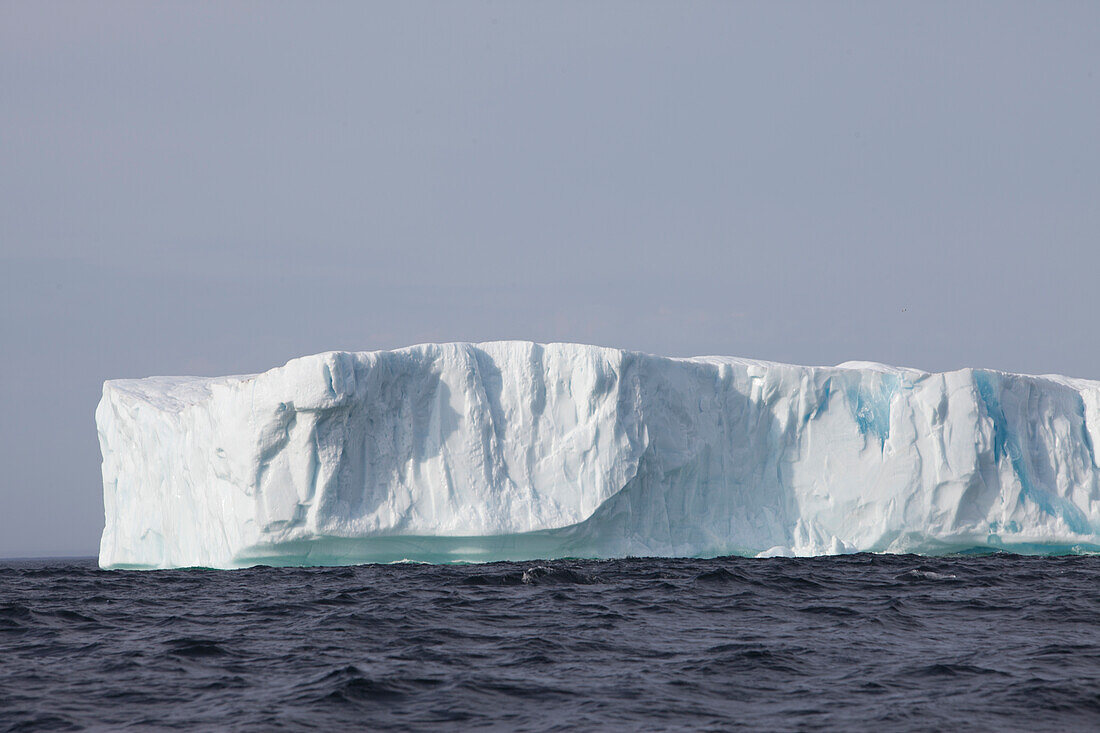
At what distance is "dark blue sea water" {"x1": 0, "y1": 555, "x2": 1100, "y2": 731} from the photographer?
19.8ft

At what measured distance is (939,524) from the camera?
63.5ft

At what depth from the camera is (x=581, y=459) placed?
18016 mm

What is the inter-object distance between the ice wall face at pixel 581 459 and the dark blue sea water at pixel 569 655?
432 cm

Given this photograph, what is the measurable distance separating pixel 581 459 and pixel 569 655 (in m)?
10.2

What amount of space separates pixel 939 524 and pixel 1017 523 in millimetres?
1456

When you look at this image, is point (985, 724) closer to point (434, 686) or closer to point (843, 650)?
point (843, 650)

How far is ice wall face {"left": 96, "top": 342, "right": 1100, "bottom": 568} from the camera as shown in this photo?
56.5 ft

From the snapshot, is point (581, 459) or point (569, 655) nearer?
point (569, 655)

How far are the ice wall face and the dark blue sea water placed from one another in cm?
432

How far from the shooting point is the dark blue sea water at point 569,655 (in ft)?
19.8

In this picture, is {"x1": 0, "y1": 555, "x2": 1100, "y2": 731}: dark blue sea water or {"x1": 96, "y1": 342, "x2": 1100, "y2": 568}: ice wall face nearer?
{"x1": 0, "y1": 555, "x2": 1100, "y2": 731}: dark blue sea water

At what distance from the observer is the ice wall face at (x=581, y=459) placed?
17.2 m

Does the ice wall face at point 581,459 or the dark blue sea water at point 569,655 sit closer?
the dark blue sea water at point 569,655

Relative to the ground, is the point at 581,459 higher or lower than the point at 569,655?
higher
